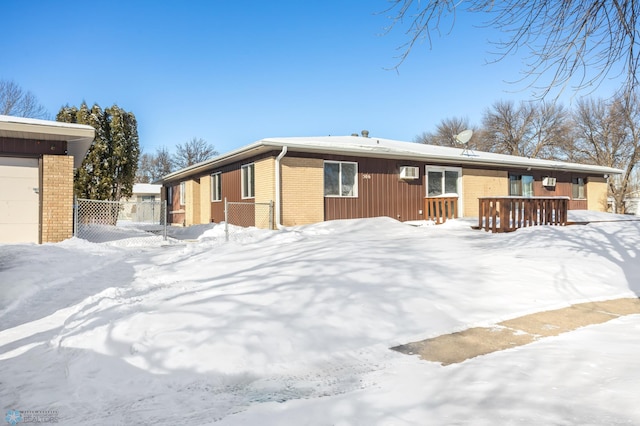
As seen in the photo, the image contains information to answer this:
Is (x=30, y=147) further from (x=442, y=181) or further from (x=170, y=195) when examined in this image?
(x=170, y=195)

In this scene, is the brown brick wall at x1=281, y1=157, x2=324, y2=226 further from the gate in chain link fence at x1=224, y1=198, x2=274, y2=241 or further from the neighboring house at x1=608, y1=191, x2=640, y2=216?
the neighboring house at x1=608, y1=191, x2=640, y2=216

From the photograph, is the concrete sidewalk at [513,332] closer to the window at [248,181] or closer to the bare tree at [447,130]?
the window at [248,181]

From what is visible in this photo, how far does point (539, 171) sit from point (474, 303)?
1707cm

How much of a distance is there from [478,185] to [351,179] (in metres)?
6.28

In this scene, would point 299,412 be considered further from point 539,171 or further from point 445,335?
point 539,171

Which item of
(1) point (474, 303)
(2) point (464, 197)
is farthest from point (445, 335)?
(2) point (464, 197)

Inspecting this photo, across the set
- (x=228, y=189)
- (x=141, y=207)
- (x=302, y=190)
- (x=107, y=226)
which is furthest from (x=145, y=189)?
(x=302, y=190)

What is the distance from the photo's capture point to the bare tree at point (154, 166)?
53256 millimetres

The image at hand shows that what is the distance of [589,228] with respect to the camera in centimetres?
898

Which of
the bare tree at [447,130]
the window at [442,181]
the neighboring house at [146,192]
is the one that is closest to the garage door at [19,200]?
the window at [442,181]

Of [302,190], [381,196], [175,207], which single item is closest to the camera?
[302,190]

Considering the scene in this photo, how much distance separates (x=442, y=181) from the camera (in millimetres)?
15727

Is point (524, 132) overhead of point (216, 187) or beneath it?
overhead

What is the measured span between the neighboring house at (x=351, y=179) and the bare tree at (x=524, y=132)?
21523 mm
